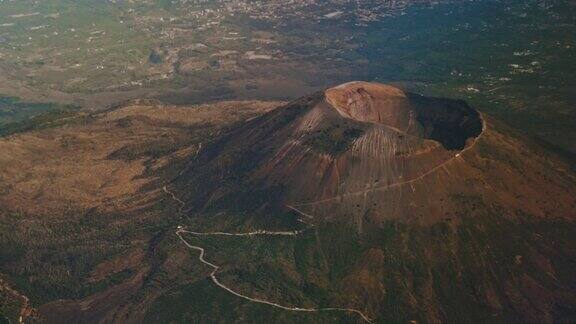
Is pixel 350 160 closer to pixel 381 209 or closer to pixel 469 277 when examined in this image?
pixel 381 209

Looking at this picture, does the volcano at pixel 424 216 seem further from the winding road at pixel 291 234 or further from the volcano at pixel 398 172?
the winding road at pixel 291 234

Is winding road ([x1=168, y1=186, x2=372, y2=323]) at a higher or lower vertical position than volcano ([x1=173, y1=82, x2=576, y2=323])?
lower

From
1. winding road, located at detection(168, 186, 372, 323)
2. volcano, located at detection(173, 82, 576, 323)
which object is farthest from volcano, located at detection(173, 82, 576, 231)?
winding road, located at detection(168, 186, 372, 323)

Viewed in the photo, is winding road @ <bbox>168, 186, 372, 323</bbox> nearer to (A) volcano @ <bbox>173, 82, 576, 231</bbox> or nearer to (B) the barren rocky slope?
(B) the barren rocky slope

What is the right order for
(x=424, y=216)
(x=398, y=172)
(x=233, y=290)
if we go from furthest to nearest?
(x=398, y=172), (x=233, y=290), (x=424, y=216)

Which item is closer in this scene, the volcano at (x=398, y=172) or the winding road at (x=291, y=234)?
the winding road at (x=291, y=234)

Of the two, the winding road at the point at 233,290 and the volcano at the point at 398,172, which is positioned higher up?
the volcano at the point at 398,172

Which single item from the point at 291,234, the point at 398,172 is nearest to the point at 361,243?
the point at 291,234

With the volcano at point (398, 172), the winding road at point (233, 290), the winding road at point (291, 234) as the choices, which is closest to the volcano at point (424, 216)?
the volcano at point (398, 172)

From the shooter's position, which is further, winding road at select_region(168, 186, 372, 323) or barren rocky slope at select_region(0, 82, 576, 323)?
winding road at select_region(168, 186, 372, 323)

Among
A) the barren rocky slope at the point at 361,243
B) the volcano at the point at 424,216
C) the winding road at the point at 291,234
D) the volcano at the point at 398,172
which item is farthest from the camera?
the volcano at the point at 398,172

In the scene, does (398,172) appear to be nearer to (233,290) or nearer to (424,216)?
(424,216)
